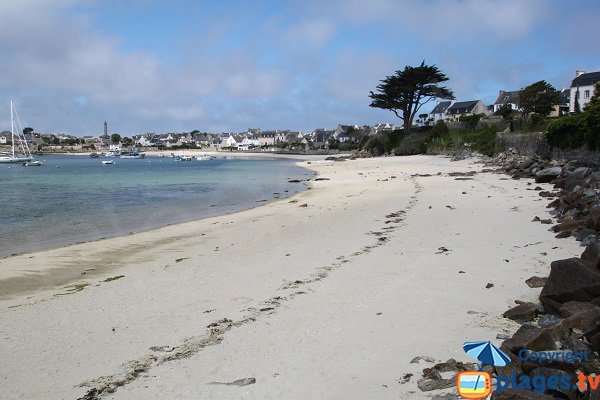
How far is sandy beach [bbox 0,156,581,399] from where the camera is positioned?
4.21 m

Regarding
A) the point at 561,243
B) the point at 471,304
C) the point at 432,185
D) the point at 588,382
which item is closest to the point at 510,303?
the point at 471,304

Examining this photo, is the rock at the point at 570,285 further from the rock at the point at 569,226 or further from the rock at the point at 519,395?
the rock at the point at 569,226

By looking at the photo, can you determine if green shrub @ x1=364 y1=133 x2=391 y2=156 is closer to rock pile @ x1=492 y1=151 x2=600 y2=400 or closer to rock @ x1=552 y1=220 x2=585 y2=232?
rock @ x1=552 y1=220 x2=585 y2=232

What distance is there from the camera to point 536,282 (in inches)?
233

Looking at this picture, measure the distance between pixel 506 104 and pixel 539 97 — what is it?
22.7 meters

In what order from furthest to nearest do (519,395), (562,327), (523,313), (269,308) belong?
(269,308)
(523,313)
(562,327)
(519,395)

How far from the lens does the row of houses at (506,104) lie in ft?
179

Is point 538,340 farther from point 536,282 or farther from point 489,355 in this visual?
point 536,282

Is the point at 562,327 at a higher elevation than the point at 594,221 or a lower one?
lower

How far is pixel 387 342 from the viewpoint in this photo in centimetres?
468

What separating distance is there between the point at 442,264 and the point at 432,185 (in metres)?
14.7

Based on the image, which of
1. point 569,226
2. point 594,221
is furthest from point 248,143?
point 594,221

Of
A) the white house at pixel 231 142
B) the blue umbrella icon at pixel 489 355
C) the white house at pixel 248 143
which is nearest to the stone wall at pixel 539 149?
the blue umbrella icon at pixel 489 355

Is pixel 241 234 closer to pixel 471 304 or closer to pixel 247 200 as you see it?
pixel 471 304
